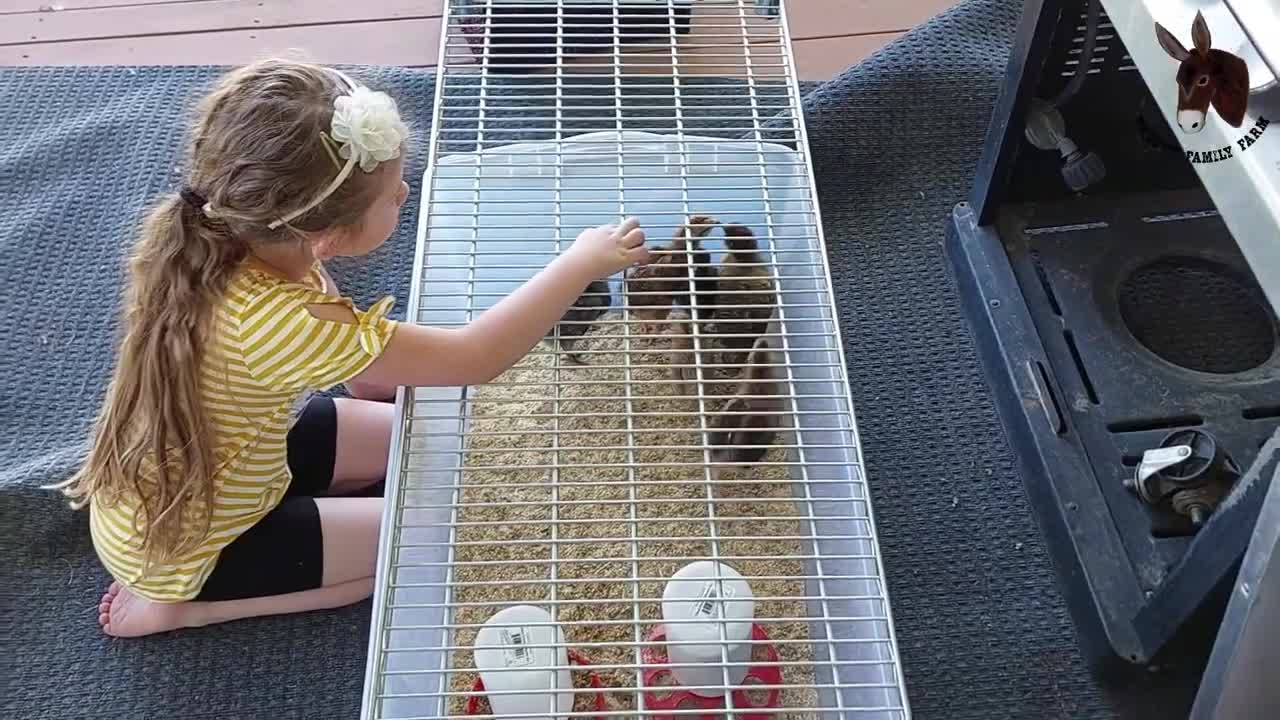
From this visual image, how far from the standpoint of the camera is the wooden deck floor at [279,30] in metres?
1.76

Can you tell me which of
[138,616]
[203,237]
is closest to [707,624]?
[203,237]

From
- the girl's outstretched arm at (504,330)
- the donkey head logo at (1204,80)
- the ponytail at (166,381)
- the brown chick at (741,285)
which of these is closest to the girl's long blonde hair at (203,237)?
the ponytail at (166,381)

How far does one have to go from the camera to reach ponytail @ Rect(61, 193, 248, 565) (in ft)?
2.90

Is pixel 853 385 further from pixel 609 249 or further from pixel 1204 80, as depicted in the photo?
pixel 1204 80

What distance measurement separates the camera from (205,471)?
0.94 meters

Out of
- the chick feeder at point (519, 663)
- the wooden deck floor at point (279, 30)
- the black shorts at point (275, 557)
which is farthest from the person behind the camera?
the wooden deck floor at point (279, 30)

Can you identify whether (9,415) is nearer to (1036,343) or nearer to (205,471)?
(205,471)

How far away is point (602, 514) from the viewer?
106cm

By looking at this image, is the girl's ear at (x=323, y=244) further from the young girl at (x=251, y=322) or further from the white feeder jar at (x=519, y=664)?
the white feeder jar at (x=519, y=664)

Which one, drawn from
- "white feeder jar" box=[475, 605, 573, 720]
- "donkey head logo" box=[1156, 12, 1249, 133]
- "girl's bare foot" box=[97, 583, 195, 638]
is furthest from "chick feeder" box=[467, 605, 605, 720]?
"donkey head logo" box=[1156, 12, 1249, 133]

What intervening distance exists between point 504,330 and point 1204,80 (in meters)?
0.57

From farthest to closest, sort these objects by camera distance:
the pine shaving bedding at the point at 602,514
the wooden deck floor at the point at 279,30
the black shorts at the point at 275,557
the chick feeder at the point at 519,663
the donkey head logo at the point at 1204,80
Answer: the wooden deck floor at the point at 279,30
the black shorts at the point at 275,557
the pine shaving bedding at the point at 602,514
the chick feeder at the point at 519,663
the donkey head logo at the point at 1204,80

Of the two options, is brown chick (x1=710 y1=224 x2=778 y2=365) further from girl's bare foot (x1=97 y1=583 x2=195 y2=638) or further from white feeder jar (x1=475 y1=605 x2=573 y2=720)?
girl's bare foot (x1=97 y1=583 x2=195 y2=638)

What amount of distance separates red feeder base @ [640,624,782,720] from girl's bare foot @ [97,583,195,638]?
20.5 inches
